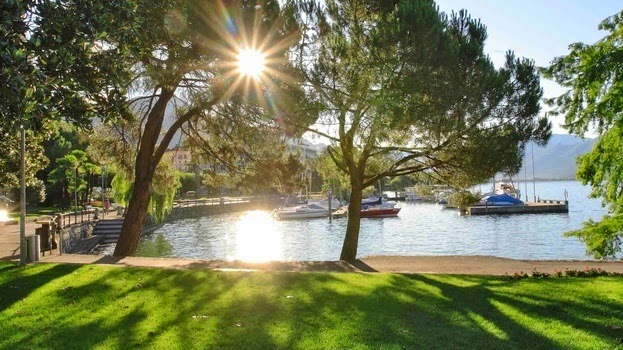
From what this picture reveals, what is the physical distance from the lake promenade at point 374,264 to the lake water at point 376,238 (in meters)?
9.91

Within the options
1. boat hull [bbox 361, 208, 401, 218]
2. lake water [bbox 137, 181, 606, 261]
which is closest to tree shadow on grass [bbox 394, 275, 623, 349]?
lake water [bbox 137, 181, 606, 261]

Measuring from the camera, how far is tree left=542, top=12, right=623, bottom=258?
975 cm

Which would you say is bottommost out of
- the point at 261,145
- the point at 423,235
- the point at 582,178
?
the point at 423,235

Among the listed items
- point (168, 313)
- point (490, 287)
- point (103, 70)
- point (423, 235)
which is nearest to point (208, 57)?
point (103, 70)

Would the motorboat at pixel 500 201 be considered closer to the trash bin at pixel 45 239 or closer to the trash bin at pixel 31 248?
the trash bin at pixel 45 239

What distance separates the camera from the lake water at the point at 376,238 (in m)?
32.1

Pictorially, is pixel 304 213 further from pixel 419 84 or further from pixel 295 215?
pixel 419 84

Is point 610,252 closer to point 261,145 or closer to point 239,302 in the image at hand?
point 239,302

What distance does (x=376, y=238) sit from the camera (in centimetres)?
4119

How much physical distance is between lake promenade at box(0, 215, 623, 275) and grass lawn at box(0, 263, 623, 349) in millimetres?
2574

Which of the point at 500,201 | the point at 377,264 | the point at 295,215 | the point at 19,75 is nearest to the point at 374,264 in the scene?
the point at 377,264

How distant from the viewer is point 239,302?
29.7ft

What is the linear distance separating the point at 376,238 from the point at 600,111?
105 feet

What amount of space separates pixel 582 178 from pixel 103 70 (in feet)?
30.0
